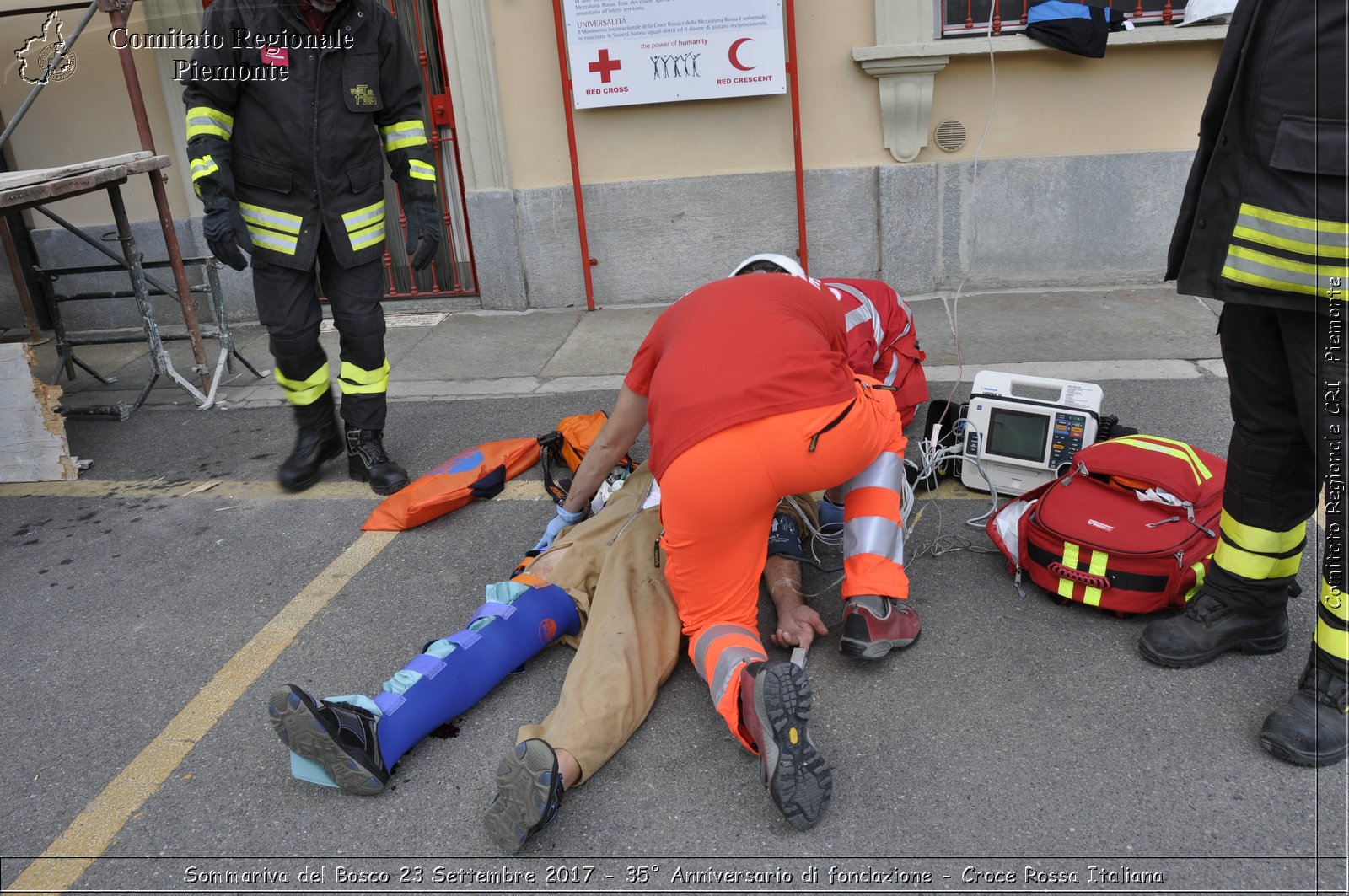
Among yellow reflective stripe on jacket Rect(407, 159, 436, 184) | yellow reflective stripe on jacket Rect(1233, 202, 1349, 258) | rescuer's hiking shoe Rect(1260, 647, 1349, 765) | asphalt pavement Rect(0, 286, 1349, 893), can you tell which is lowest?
asphalt pavement Rect(0, 286, 1349, 893)

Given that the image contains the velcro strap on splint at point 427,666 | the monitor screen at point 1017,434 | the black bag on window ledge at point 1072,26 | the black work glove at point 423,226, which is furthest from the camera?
the black bag on window ledge at point 1072,26

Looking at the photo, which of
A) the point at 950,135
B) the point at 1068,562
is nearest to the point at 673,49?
the point at 950,135

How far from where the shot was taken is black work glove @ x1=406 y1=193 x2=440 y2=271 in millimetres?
4293

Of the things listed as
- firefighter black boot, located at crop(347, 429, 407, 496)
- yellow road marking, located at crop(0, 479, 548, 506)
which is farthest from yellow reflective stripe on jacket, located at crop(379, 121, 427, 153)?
yellow road marking, located at crop(0, 479, 548, 506)

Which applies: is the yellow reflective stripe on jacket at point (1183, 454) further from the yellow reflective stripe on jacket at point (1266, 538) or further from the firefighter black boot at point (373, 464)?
the firefighter black boot at point (373, 464)

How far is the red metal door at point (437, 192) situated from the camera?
645 centimetres

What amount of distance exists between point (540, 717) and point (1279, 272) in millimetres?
2097

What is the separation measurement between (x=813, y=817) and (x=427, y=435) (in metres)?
3.11

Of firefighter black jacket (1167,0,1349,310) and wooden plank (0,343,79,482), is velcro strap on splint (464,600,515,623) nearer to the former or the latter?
firefighter black jacket (1167,0,1349,310)

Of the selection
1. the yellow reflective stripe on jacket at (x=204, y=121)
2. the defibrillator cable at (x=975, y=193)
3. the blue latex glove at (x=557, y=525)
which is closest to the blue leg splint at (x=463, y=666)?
the blue latex glove at (x=557, y=525)

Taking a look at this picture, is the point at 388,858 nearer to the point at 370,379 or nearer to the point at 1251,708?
the point at 1251,708

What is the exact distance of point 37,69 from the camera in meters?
6.97

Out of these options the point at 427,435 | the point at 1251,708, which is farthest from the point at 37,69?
the point at 1251,708

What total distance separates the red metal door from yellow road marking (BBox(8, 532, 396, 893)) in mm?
3403
